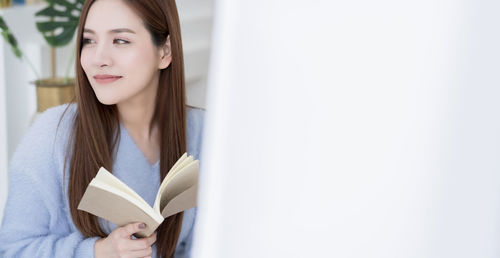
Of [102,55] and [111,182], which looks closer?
[111,182]

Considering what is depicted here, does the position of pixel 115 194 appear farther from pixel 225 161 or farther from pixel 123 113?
pixel 225 161

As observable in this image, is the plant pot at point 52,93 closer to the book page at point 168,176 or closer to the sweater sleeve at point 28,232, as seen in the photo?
the sweater sleeve at point 28,232

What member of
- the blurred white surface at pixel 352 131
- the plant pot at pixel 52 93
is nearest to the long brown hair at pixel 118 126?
the plant pot at pixel 52 93

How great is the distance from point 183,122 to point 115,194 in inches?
14.8

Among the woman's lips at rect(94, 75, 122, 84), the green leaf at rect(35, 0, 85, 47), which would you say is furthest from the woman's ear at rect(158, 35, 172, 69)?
the green leaf at rect(35, 0, 85, 47)

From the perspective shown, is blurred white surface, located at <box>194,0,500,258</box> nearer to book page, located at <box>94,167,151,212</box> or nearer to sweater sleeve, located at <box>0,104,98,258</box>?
book page, located at <box>94,167,151,212</box>

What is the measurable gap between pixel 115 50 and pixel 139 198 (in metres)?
0.33

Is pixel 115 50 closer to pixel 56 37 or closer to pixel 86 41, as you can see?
pixel 86 41

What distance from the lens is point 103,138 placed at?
106 cm

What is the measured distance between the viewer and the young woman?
998 mm

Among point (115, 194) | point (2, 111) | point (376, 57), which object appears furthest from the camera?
point (2, 111)

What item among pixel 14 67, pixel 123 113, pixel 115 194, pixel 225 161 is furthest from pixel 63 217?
pixel 14 67

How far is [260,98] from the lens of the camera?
243mm

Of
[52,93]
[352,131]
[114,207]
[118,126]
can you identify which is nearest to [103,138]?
[118,126]
